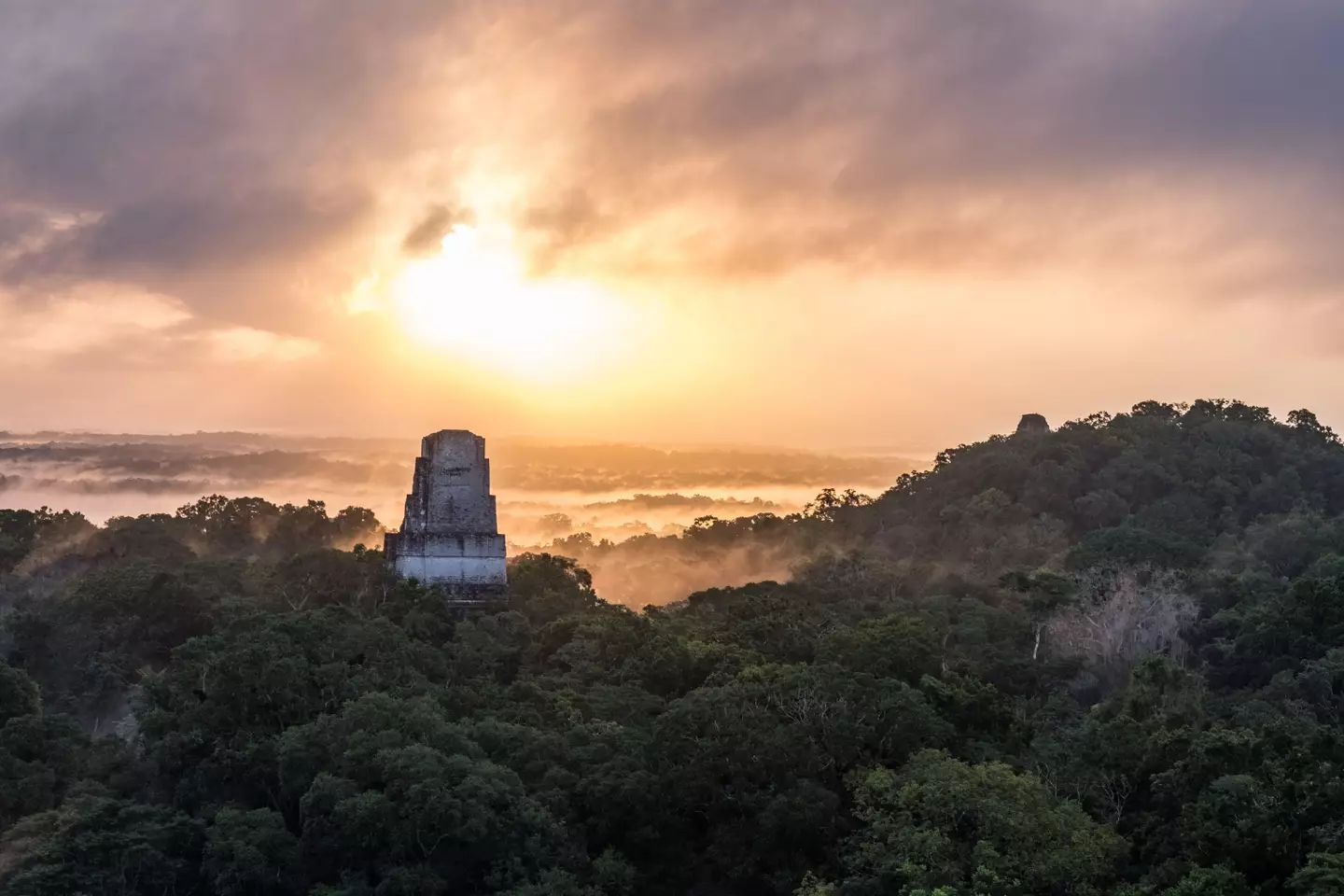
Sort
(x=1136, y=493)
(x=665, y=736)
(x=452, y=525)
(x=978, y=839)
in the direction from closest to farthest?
(x=978, y=839), (x=665, y=736), (x=452, y=525), (x=1136, y=493)

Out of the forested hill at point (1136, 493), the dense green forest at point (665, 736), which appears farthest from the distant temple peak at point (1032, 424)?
the dense green forest at point (665, 736)

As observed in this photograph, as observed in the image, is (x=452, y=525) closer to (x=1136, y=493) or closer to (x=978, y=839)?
(x=978, y=839)

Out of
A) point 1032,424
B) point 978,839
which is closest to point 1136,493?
point 1032,424

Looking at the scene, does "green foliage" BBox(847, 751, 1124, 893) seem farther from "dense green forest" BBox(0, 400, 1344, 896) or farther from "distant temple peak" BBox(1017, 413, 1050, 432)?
"distant temple peak" BBox(1017, 413, 1050, 432)

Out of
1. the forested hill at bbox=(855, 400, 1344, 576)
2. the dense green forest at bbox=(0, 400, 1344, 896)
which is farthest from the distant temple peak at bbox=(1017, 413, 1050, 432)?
the dense green forest at bbox=(0, 400, 1344, 896)

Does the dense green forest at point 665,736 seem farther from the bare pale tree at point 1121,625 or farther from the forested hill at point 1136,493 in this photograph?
the forested hill at point 1136,493

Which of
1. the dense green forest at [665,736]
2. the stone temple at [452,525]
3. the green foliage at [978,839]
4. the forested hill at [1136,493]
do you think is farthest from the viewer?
the forested hill at [1136,493]

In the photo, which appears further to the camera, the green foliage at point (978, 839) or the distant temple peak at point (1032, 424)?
the distant temple peak at point (1032, 424)
